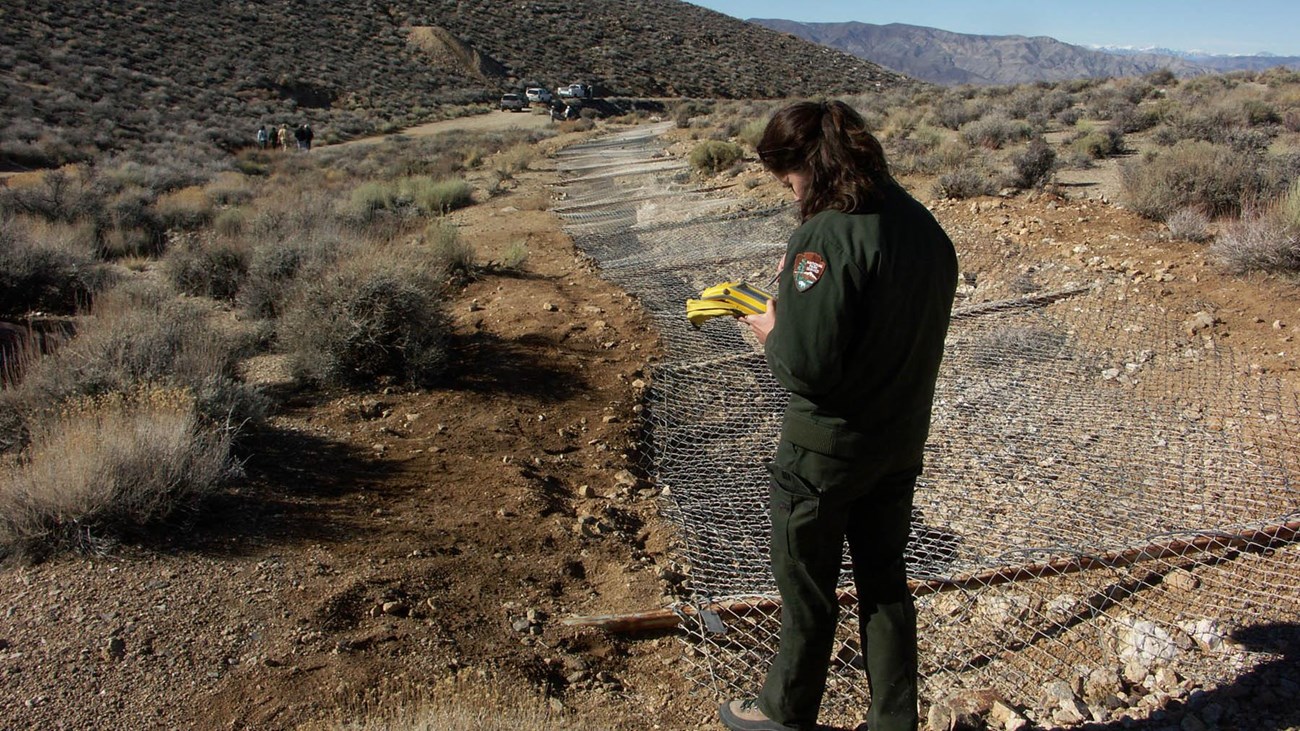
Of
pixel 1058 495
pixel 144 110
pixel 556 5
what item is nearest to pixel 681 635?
pixel 1058 495

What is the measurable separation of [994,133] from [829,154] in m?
15.5

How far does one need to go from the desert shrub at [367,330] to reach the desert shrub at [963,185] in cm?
725

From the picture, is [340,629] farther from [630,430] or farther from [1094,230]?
[1094,230]

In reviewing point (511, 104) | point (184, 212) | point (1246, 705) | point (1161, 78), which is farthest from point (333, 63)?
point (1246, 705)

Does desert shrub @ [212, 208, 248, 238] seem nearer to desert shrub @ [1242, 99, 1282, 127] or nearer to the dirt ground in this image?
the dirt ground

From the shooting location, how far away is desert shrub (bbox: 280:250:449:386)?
636 centimetres

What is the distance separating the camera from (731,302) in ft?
8.50

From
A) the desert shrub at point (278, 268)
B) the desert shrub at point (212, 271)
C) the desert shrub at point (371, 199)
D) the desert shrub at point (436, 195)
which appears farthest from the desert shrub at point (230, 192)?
the desert shrub at point (278, 268)

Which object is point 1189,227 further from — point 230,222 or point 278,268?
point 230,222

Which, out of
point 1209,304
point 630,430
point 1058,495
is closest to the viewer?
point 1058,495

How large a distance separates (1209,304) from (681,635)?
5607 mm

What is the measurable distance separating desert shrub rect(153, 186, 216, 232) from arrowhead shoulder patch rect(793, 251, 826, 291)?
14208 millimetres

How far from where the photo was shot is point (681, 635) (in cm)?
366

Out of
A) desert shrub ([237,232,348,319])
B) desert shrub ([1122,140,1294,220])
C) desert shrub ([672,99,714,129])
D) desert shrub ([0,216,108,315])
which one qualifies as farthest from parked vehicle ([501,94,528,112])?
desert shrub ([1122,140,1294,220])
